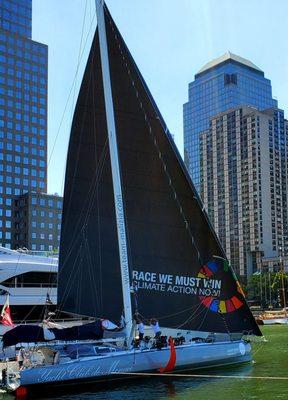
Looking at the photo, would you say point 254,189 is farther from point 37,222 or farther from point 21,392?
point 21,392

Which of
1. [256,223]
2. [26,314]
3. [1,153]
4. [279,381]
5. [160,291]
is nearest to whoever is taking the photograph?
[279,381]

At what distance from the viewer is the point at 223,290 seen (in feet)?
94.4

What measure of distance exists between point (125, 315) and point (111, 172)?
7.48 metres

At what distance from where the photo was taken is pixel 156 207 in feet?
94.9

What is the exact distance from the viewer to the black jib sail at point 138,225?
27.9 meters

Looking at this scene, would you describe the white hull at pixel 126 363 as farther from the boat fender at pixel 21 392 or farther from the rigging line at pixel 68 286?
the rigging line at pixel 68 286

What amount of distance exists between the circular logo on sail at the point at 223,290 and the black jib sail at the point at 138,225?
0.05m

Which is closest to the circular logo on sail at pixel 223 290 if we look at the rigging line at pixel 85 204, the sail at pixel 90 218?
the sail at pixel 90 218

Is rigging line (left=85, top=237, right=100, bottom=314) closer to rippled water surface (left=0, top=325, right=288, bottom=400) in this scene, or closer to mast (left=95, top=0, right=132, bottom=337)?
mast (left=95, top=0, right=132, bottom=337)

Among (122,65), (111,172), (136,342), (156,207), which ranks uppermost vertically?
(122,65)

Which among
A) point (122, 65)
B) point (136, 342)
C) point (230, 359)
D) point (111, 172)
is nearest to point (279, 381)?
point (230, 359)

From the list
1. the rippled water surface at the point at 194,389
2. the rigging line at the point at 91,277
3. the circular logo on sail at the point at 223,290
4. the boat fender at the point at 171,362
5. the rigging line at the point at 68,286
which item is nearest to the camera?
the rippled water surface at the point at 194,389

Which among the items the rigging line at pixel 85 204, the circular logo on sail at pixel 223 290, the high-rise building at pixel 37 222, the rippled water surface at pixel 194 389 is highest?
the high-rise building at pixel 37 222

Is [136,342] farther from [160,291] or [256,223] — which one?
[256,223]
